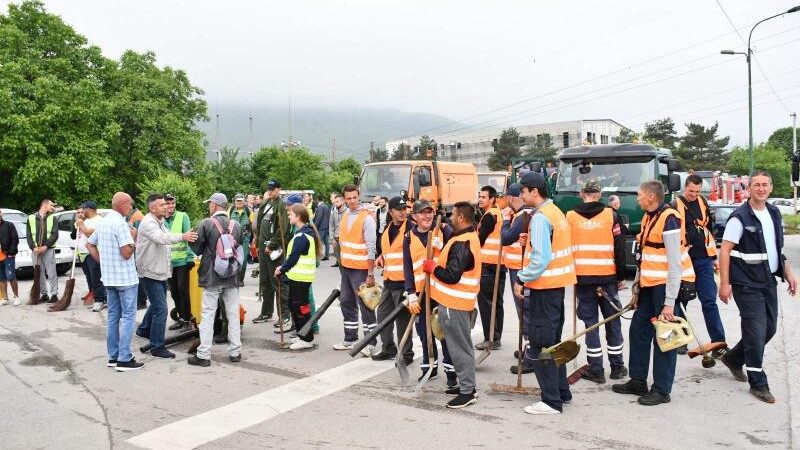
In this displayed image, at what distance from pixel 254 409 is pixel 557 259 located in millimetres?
2893

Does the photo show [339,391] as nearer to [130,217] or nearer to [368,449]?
[368,449]

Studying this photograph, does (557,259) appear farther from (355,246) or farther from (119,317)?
(119,317)

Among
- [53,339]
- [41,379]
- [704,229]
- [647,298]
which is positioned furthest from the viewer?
[53,339]

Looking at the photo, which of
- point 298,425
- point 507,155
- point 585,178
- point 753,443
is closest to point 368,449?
point 298,425

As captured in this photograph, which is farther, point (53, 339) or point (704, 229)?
point (53, 339)

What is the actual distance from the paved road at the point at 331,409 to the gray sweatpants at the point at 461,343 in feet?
0.81

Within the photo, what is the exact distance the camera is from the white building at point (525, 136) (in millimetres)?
92438

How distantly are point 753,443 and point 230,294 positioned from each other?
205 inches

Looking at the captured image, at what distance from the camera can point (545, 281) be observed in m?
5.26

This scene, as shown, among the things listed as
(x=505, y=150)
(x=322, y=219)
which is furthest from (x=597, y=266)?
(x=505, y=150)

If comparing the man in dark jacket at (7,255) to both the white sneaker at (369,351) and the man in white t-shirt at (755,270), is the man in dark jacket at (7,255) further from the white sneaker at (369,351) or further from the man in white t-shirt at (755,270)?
the man in white t-shirt at (755,270)

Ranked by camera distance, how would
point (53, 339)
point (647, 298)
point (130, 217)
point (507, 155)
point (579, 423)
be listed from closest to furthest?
1. point (579, 423)
2. point (647, 298)
3. point (53, 339)
4. point (130, 217)
5. point (507, 155)

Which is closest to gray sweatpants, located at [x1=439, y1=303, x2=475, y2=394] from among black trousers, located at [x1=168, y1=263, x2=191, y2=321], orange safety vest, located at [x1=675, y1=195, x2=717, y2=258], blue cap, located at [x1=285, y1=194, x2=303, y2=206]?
orange safety vest, located at [x1=675, y1=195, x2=717, y2=258]

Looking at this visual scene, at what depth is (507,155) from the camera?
8012 cm
